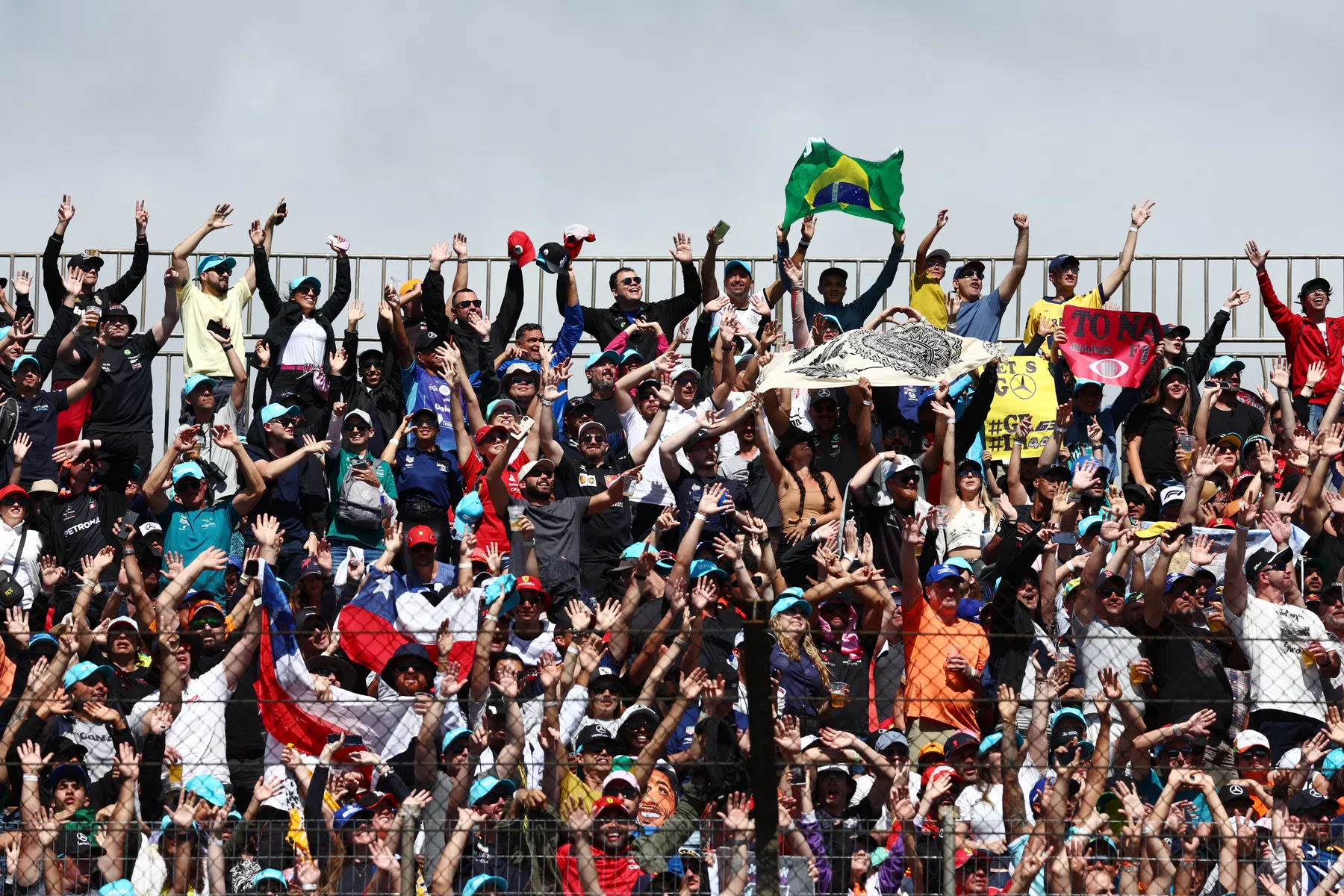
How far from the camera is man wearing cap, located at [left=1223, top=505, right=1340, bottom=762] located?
44.6 ft

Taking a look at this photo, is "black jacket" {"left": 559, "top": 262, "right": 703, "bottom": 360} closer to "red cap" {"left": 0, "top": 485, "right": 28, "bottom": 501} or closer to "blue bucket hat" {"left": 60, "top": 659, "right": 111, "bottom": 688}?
"red cap" {"left": 0, "top": 485, "right": 28, "bottom": 501}

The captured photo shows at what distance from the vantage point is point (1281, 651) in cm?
1414

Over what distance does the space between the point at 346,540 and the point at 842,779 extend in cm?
513

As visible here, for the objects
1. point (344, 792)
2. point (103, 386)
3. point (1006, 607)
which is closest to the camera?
point (344, 792)

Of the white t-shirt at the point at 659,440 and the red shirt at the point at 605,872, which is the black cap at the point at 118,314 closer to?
the white t-shirt at the point at 659,440

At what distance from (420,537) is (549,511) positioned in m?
0.90

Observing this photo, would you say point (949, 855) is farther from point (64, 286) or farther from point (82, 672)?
point (64, 286)

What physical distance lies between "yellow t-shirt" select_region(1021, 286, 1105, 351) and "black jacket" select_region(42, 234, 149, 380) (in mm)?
7334

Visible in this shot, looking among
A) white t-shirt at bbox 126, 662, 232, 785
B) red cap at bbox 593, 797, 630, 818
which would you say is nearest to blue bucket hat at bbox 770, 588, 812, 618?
red cap at bbox 593, 797, 630, 818

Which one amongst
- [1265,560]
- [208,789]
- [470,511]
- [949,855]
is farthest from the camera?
[470,511]

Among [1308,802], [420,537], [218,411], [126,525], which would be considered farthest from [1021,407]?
[126,525]

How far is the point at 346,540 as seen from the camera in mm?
16078

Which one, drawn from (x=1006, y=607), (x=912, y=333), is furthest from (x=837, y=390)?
(x=1006, y=607)

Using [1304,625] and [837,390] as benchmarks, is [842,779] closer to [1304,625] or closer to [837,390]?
[1304,625]
